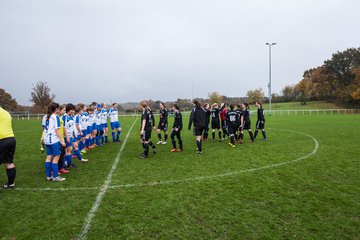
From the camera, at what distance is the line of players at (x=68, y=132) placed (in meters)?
6.81

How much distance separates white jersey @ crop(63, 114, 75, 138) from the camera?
8344 millimetres

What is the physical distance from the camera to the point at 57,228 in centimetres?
427

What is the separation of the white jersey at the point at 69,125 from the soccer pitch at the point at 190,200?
1.19 meters

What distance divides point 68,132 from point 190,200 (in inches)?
205

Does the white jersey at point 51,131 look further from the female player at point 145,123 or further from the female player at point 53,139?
the female player at point 145,123

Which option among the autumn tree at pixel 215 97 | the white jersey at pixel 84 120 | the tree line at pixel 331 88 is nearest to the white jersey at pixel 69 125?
the white jersey at pixel 84 120

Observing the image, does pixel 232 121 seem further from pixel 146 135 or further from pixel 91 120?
pixel 91 120

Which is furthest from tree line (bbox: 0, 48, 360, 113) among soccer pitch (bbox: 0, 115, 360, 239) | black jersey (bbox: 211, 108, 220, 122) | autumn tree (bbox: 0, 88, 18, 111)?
soccer pitch (bbox: 0, 115, 360, 239)

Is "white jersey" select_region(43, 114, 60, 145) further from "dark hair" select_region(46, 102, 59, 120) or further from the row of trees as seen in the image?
the row of trees

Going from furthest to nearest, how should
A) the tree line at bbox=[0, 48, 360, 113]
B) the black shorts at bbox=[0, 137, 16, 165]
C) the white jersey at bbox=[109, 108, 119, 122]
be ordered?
the tree line at bbox=[0, 48, 360, 113] < the white jersey at bbox=[109, 108, 119, 122] < the black shorts at bbox=[0, 137, 16, 165]

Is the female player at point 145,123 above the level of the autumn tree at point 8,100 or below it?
below

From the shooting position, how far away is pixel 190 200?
17.6ft

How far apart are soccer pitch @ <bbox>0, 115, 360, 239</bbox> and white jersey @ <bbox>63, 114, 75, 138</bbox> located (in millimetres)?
1186

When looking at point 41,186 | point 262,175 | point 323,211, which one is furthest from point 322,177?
point 41,186
